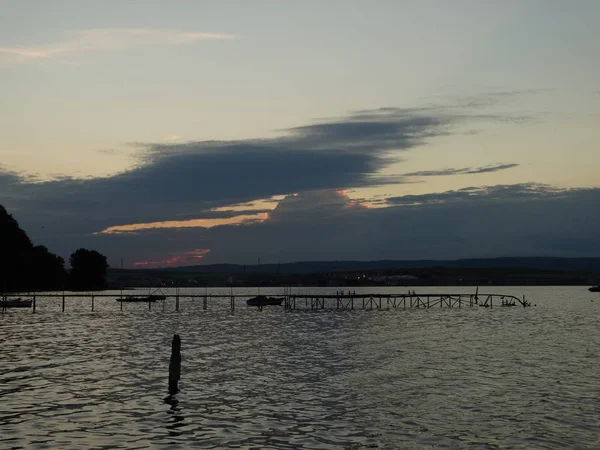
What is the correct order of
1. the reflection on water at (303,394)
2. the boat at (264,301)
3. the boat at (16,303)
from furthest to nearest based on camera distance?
the boat at (264,301) < the boat at (16,303) < the reflection on water at (303,394)

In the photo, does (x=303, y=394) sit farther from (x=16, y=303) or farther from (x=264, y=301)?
(x=264, y=301)

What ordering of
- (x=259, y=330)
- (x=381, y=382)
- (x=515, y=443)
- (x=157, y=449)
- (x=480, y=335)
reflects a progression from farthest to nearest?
(x=259, y=330) → (x=480, y=335) → (x=381, y=382) → (x=515, y=443) → (x=157, y=449)

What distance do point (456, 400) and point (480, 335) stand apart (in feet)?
155

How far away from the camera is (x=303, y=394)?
122ft

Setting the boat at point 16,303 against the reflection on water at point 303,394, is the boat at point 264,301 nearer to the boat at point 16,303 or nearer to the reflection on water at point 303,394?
the boat at point 16,303

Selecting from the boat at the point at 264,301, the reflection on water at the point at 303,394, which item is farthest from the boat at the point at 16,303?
the reflection on water at the point at 303,394

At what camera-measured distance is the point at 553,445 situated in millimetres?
26016

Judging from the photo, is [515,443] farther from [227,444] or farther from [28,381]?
[28,381]

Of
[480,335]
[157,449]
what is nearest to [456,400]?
[157,449]

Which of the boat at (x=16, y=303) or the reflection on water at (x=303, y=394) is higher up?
the boat at (x=16, y=303)

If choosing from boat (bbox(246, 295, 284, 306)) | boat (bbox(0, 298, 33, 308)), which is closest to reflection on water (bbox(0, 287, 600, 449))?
boat (bbox(0, 298, 33, 308))

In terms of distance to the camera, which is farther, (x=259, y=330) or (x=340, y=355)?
(x=259, y=330)

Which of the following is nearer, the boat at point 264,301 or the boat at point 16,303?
the boat at point 16,303

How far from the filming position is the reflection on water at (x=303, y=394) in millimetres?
27078
